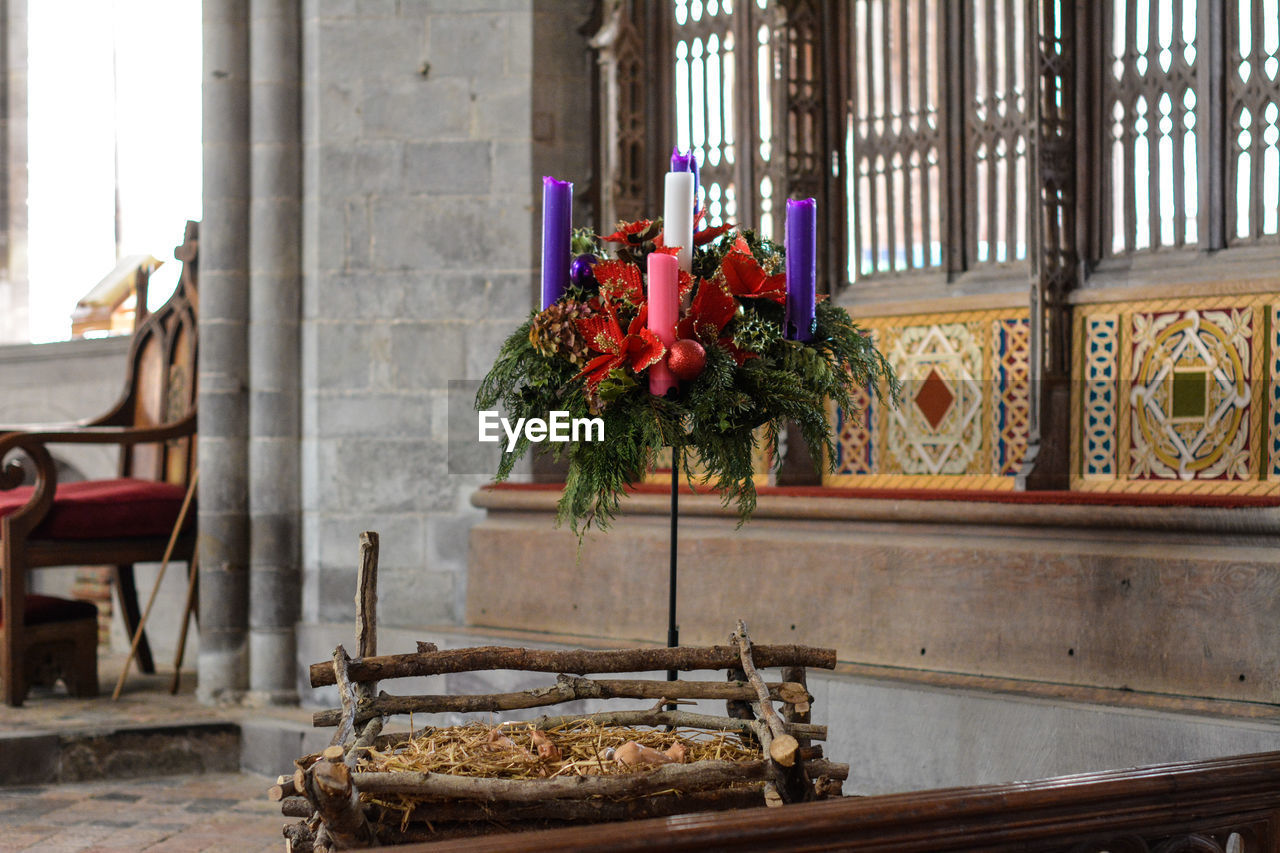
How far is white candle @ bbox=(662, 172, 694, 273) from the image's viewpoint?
2619 mm

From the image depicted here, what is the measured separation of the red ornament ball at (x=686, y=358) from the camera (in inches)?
99.7

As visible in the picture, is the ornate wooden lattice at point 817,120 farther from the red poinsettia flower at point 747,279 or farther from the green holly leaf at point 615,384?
the green holly leaf at point 615,384

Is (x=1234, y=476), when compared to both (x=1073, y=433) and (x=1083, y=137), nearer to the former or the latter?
(x=1073, y=433)

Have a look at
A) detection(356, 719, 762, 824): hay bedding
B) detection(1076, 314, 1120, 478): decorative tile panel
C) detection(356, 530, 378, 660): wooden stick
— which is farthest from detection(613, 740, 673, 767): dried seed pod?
detection(1076, 314, 1120, 478): decorative tile panel

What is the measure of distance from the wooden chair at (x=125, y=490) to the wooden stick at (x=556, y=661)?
9.21 feet

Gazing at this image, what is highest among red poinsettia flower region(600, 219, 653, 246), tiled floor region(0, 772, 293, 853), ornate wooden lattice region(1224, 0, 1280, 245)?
ornate wooden lattice region(1224, 0, 1280, 245)

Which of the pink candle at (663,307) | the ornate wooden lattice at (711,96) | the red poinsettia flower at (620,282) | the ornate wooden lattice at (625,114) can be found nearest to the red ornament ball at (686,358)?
the pink candle at (663,307)

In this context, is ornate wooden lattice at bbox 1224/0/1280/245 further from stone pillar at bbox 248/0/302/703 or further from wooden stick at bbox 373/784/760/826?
stone pillar at bbox 248/0/302/703

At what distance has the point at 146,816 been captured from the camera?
4.22 meters

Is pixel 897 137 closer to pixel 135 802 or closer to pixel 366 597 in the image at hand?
pixel 366 597

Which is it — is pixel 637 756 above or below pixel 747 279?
below

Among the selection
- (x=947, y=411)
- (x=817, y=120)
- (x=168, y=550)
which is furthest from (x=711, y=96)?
(x=168, y=550)

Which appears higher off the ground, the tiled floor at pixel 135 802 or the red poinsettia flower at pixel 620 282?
the red poinsettia flower at pixel 620 282

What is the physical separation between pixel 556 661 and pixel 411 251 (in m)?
2.87
